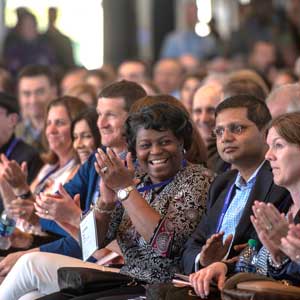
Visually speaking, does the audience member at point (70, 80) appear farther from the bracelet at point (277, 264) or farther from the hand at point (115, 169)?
the bracelet at point (277, 264)

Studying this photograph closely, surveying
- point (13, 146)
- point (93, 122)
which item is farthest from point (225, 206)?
point (13, 146)

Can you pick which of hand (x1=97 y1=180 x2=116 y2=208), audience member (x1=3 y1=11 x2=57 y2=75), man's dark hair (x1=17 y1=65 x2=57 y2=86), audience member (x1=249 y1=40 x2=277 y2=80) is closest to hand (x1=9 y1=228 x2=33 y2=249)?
hand (x1=97 y1=180 x2=116 y2=208)

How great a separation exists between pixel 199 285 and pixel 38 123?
14.9 feet

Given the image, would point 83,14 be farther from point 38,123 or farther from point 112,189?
point 112,189

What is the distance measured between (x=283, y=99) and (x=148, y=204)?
1.58 metres

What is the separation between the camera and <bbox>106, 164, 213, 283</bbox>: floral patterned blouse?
6.14 metres

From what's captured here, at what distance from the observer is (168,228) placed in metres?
6.14

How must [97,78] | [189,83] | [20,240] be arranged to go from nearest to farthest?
[20,240]
[189,83]
[97,78]

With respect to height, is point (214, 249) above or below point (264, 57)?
below

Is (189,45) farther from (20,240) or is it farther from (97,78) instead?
(20,240)

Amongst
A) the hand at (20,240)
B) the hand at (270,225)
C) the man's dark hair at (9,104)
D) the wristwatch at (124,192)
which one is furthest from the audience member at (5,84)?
the hand at (270,225)

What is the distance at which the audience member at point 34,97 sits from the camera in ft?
32.7

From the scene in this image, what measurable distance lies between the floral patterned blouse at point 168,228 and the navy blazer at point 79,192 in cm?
73

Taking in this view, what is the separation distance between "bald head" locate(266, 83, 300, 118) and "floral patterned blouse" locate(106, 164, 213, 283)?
3.62ft
